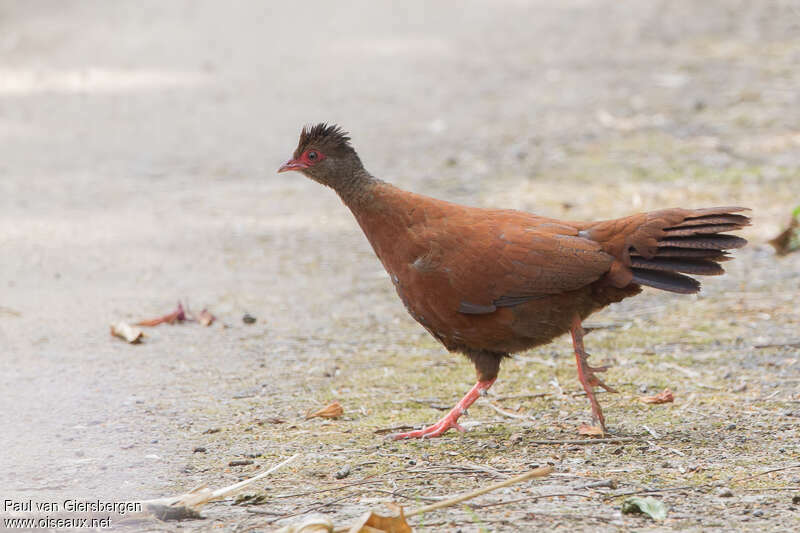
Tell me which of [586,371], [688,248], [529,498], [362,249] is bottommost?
[529,498]

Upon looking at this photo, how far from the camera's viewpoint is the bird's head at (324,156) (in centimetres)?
477

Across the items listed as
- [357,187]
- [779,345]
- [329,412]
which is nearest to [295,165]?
[357,187]

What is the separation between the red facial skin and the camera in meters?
4.83

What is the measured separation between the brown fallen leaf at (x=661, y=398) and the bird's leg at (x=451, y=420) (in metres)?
0.73

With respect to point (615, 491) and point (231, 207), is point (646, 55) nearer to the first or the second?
point (231, 207)

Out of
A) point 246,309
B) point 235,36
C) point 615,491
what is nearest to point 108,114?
point 235,36

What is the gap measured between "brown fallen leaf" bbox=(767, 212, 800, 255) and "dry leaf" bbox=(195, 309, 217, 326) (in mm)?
3418

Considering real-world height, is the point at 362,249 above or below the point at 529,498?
above

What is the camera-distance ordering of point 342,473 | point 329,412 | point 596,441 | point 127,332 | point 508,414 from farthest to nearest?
point 127,332, point 508,414, point 329,412, point 596,441, point 342,473

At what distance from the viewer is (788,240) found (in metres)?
6.65

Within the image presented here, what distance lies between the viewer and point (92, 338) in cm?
573

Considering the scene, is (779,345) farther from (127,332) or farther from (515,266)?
(127,332)


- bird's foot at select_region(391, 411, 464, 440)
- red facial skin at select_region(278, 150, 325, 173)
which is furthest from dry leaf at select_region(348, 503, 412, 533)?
red facial skin at select_region(278, 150, 325, 173)

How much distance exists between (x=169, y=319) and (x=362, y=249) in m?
1.84
